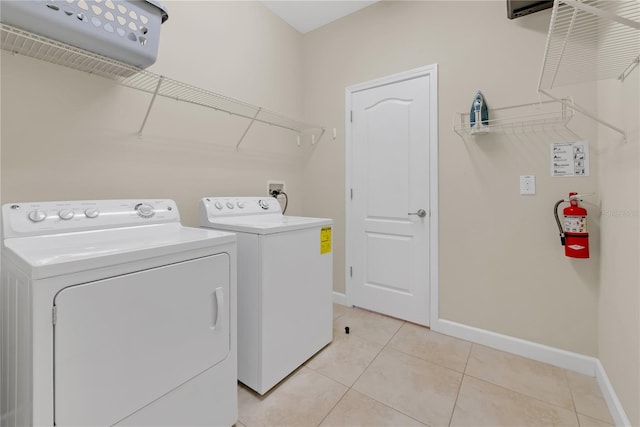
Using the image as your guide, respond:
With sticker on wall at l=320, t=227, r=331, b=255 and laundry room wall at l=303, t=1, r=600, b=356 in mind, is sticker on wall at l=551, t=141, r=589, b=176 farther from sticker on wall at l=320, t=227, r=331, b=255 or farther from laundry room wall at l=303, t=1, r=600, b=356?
sticker on wall at l=320, t=227, r=331, b=255

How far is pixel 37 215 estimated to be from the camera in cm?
115

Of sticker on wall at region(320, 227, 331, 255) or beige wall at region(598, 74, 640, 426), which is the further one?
sticker on wall at region(320, 227, 331, 255)

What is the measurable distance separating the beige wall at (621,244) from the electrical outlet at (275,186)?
2239 mm

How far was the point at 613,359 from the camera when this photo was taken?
4.68 ft

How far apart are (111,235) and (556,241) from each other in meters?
2.48

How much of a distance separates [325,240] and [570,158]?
159cm

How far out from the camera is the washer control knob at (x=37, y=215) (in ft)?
3.73

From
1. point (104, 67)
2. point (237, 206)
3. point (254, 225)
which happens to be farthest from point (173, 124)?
point (254, 225)

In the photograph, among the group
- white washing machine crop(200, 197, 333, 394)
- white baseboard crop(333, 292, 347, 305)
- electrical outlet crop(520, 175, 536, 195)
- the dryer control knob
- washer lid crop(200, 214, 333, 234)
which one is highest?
electrical outlet crop(520, 175, 536, 195)

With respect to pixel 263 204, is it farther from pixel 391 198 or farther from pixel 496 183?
pixel 496 183

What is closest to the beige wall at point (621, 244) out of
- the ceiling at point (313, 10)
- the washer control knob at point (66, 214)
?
the ceiling at point (313, 10)

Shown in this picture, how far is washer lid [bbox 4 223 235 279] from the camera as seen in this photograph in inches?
31.9

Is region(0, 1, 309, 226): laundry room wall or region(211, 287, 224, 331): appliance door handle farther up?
region(0, 1, 309, 226): laundry room wall

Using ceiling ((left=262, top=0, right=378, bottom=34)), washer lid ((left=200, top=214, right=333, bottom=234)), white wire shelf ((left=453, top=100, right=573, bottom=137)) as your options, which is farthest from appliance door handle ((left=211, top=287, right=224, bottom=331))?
ceiling ((left=262, top=0, right=378, bottom=34))
